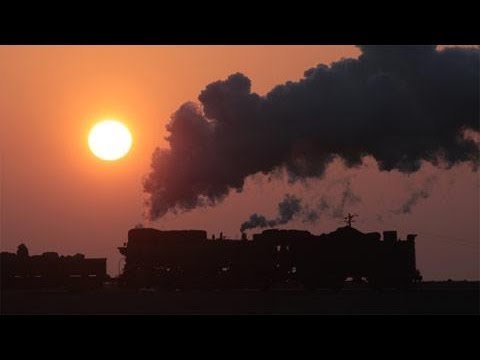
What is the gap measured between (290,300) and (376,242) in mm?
10722

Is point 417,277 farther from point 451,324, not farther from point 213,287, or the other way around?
point 451,324

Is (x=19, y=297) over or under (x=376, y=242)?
under

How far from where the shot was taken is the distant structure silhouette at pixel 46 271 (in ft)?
160

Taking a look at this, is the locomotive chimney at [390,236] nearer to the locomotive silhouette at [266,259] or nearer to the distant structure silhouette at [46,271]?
the locomotive silhouette at [266,259]

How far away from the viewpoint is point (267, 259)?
42656 mm

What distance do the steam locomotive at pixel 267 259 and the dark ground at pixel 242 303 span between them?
2107 mm

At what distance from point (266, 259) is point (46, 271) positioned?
1421cm

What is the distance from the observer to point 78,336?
7.71m

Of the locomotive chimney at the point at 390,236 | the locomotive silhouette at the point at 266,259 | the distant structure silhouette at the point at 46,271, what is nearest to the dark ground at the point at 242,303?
the locomotive silhouette at the point at 266,259

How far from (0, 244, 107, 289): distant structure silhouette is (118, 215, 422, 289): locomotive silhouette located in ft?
14.0

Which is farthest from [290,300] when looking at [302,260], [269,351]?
[269,351]

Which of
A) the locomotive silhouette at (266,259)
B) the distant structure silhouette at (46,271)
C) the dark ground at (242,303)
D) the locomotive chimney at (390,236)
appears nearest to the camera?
the dark ground at (242,303)

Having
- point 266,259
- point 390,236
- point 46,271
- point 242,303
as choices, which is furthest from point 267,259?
point 46,271

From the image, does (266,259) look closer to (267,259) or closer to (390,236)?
(267,259)
